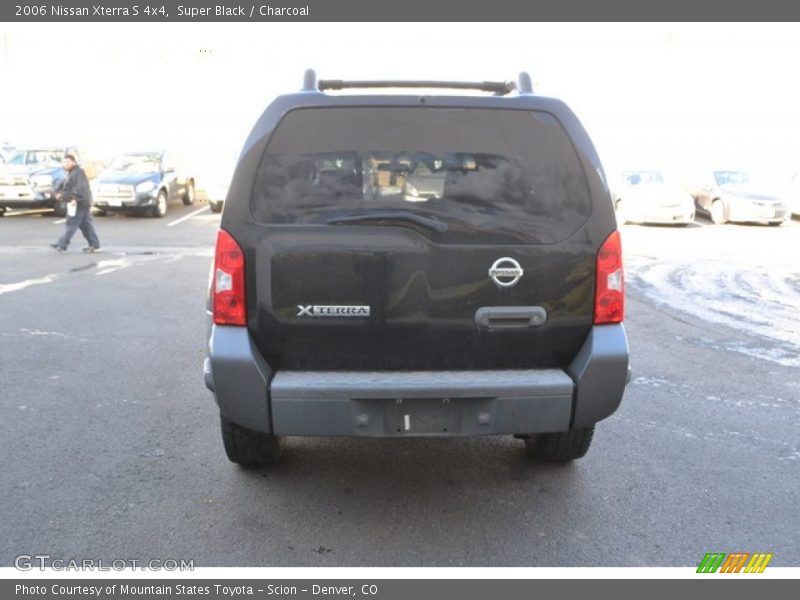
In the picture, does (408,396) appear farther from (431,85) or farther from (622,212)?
(622,212)

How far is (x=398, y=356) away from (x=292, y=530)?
98 centimetres

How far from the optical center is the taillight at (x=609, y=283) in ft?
10.3

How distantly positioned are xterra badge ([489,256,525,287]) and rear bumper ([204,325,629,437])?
0.45 m

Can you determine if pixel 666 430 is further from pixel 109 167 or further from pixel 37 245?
pixel 109 167

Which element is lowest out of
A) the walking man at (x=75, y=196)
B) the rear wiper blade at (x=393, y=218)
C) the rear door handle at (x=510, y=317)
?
the walking man at (x=75, y=196)

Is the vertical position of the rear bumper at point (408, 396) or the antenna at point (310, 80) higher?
the antenna at point (310, 80)

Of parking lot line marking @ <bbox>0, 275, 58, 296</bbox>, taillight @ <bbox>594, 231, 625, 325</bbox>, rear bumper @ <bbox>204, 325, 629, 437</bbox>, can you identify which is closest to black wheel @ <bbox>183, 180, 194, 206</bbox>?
parking lot line marking @ <bbox>0, 275, 58, 296</bbox>

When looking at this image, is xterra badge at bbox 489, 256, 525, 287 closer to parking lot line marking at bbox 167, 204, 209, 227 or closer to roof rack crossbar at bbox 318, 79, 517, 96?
roof rack crossbar at bbox 318, 79, 517, 96

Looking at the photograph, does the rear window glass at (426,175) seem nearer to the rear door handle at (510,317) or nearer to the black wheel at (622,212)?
the rear door handle at (510,317)

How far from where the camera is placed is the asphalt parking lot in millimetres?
3105

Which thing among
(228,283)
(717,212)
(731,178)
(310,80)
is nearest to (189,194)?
(717,212)

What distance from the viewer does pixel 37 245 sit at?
1309cm

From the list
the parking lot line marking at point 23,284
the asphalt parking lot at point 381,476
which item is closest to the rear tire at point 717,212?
the asphalt parking lot at point 381,476

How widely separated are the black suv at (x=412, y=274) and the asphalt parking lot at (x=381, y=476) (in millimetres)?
552
